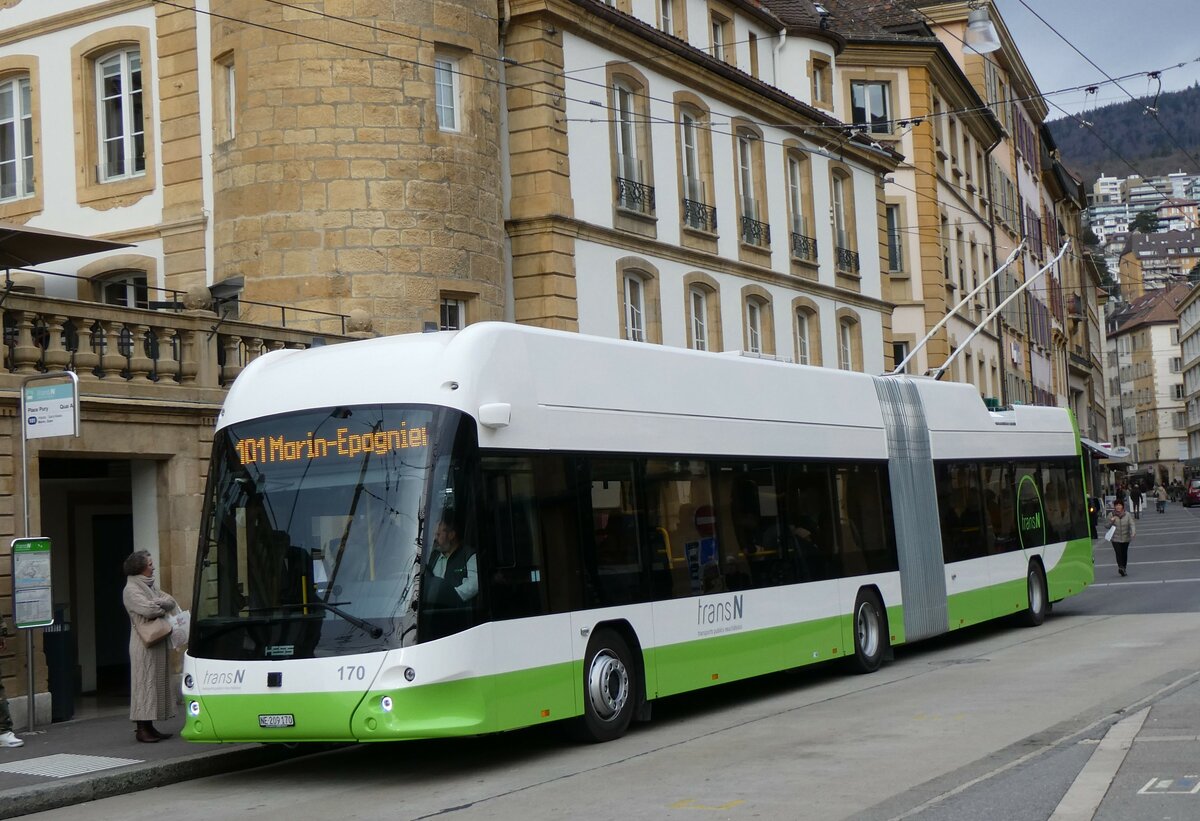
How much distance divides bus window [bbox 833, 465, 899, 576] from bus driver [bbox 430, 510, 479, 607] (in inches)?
264

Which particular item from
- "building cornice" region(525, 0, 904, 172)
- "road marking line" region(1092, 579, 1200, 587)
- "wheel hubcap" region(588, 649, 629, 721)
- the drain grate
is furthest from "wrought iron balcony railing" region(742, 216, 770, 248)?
the drain grate

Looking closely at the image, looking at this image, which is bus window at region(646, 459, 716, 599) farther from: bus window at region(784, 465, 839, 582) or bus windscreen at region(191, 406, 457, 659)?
bus windscreen at region(191, 406, 457, 659)

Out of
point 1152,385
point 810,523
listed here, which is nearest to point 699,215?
point 810,523

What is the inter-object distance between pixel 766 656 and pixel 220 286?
1254 cm

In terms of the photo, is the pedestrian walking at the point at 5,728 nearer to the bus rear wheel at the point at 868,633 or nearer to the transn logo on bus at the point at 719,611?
the transn logo on bus at the point at 719,611

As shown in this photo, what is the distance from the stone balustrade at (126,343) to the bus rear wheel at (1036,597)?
413 inches

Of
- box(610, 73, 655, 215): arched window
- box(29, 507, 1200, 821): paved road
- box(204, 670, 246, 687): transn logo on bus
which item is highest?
box(610, 73, 655, 215): arched window

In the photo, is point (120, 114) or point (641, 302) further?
point (641, 302)

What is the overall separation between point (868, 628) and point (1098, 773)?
26.0ft

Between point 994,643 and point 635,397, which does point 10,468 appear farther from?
point 994,643

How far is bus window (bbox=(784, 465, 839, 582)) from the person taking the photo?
52.4ft

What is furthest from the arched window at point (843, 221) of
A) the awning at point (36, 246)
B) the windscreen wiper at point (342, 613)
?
the windscreen wiper at point (342, 613)

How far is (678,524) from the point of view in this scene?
13898mm

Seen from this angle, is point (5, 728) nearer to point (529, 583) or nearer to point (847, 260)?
point (529, 583)
